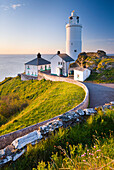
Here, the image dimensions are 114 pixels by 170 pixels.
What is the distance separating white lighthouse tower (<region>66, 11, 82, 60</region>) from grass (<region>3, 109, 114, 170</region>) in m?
25.9

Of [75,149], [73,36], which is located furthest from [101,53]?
[75,149]

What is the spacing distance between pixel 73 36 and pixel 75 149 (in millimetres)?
28067

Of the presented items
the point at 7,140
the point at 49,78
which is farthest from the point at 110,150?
the point at 49,78

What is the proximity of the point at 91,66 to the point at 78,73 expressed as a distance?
457cm

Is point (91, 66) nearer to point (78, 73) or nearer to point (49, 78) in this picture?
point (78, 73)

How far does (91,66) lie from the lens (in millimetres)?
24484

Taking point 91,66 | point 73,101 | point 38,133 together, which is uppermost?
point 91,66

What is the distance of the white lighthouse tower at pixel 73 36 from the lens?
28.3 metres

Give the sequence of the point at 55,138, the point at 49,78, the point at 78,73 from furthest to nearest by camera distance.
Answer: the point at 49,78, the point at 78,73, the point at 55,138

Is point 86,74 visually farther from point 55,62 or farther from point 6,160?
point 6,160

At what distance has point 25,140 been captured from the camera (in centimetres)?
369

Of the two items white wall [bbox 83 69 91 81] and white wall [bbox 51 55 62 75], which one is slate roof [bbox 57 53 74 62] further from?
white wall [bbox 83 69 91 81]

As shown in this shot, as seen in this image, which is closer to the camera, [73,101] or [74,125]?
[74,125]

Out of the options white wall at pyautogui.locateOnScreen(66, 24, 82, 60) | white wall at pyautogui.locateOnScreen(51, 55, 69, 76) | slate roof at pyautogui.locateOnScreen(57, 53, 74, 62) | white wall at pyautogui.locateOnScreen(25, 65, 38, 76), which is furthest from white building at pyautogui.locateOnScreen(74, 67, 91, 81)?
white wall at pyautogui.locateOnScreen(25, 65, 38, 76)
